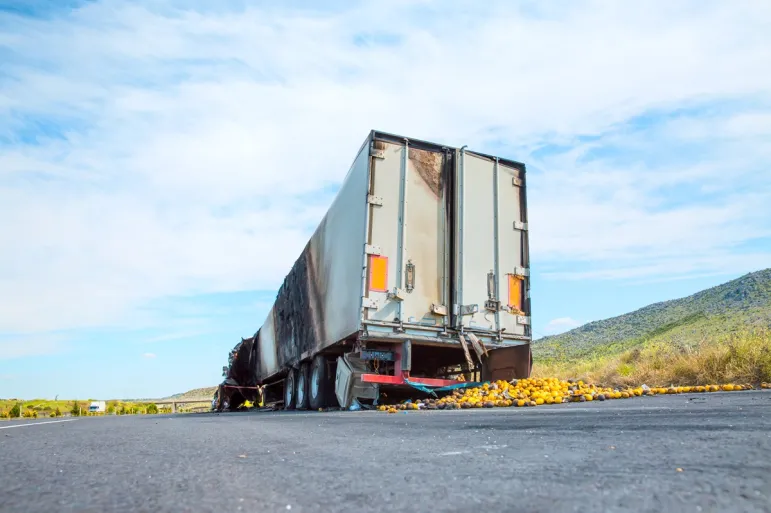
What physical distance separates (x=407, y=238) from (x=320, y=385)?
129 inches

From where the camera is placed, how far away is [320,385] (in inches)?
439

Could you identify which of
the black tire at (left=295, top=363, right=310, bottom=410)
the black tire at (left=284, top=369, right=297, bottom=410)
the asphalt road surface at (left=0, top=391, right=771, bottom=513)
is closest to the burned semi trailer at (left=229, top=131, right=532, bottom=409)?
the black tire at (left=295, top=363, right=310, bottom=410)

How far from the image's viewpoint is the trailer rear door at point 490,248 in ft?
33.0

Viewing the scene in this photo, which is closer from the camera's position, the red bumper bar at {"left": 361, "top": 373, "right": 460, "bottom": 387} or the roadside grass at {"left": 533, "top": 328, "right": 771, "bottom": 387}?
the red bumper bar at {"left": 361, "top": 373, "right": 460, "bottom": 387}

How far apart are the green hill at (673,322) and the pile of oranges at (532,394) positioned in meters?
17.6

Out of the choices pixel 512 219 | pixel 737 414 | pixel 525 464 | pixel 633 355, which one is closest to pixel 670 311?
pixel 633 355

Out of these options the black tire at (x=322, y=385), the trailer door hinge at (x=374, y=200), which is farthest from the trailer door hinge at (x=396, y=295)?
the black tire at (x=322, y=385)

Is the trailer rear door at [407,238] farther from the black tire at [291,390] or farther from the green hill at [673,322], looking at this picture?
the green hill at [673,322]

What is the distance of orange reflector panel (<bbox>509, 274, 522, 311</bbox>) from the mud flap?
2.29ft

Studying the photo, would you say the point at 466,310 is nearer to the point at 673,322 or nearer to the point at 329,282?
the point at 329,282

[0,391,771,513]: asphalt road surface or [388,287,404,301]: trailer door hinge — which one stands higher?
[388,287,404,301]: trailer door hinge

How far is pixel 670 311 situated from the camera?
131ft

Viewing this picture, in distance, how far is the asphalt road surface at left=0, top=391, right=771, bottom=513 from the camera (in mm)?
1664

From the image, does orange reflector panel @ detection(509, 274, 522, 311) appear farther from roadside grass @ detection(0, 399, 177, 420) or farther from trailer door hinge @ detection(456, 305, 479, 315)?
roadside grass @ detection(0, 399, 177, 420)
